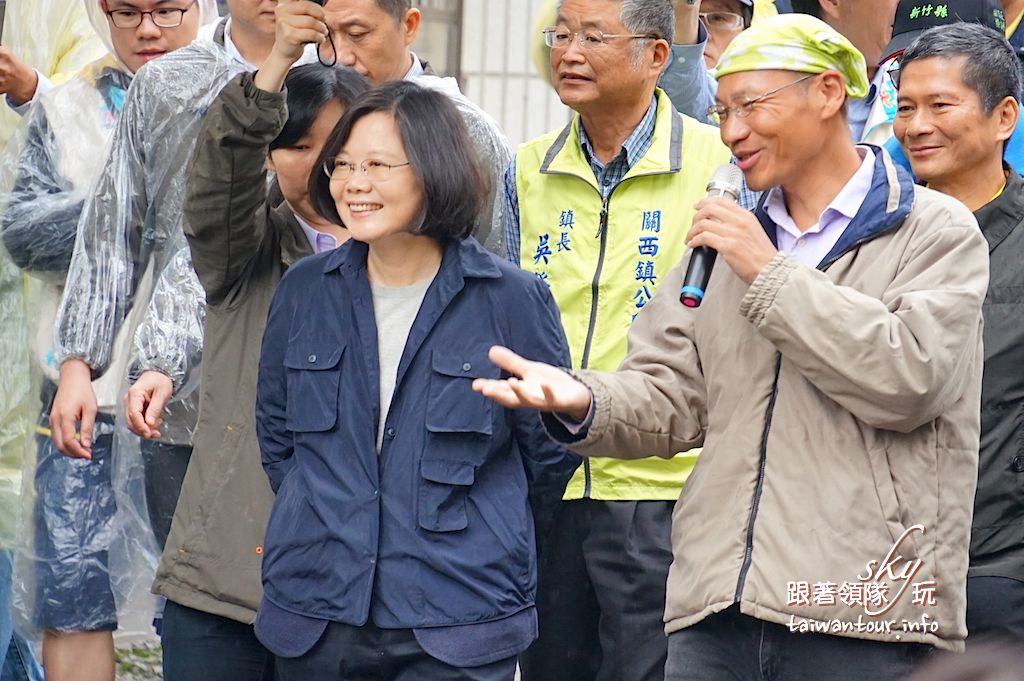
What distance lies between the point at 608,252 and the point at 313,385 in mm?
1089

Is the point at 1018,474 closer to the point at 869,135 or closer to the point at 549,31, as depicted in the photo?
the point at 869,135

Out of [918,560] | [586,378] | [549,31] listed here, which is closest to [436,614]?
[586,378]

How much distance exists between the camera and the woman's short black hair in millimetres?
3955

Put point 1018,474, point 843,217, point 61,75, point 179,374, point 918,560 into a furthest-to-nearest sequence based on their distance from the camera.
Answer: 1. point 61,75
2. point 179,374
3. point 1018,474
4. point 843,217
5. point 918,560

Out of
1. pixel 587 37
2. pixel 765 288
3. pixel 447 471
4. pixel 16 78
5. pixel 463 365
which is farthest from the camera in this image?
pixel 16 78

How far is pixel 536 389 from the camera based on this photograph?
3.36m

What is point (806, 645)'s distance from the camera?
3.37 metres

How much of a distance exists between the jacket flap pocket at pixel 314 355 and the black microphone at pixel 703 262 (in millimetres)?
878

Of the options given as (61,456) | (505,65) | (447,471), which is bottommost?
(61,456)

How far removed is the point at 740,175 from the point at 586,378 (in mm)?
567

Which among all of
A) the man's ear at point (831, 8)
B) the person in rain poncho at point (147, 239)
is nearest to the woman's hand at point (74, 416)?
the person in rain poncho at point (147, 239)

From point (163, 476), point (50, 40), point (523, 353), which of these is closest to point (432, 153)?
point (523, 353)

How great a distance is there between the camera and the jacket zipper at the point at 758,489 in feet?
11.1

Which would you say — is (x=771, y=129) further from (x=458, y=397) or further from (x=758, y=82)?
(x=458, y=397)
